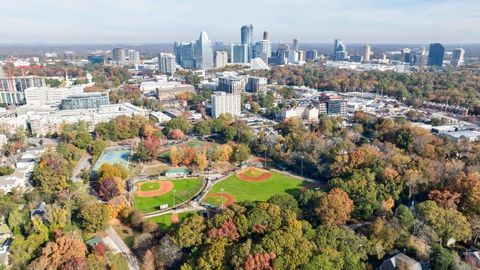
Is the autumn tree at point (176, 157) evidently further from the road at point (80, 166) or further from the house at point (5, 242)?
the house at point (5, 242)

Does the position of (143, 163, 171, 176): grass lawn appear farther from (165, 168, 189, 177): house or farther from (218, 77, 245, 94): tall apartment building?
(218, 77, 245, 94): tall apartment building

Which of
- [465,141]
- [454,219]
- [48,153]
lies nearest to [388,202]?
[454,219]

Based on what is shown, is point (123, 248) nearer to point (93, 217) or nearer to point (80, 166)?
point (93, 217)

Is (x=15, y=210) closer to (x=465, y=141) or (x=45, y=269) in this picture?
(x=45, y=269)

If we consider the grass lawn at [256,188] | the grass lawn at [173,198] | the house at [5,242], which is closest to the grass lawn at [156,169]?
the grass lawn at [173,198]

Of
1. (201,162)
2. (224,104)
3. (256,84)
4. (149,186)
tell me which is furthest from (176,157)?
(256,84)
